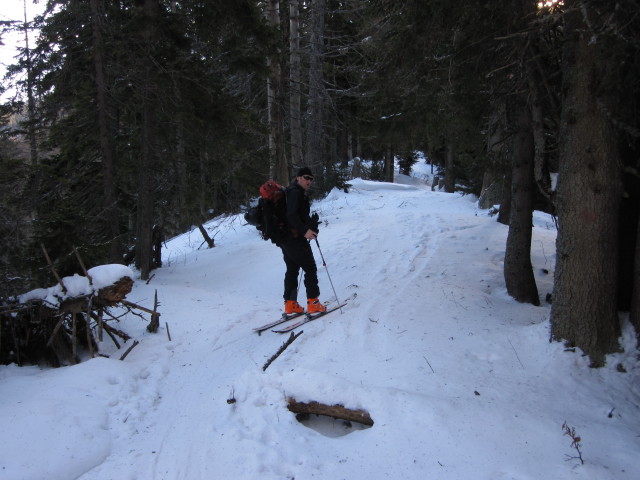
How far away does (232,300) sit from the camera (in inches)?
312

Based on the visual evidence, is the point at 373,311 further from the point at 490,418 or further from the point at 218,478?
the point at 218,478

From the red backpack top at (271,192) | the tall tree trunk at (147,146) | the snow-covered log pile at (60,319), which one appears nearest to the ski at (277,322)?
the red backpack top at (271,192)

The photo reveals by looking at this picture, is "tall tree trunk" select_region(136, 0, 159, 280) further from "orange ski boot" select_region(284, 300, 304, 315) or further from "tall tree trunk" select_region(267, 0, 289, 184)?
"orange ski boot" select_region(284, 300, 304, 315)

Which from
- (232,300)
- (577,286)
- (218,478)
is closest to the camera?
(218,478)

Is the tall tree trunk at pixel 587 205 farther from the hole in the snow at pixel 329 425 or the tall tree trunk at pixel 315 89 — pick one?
the tall tree trunk at pixel 315 89

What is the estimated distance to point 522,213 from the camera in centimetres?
674

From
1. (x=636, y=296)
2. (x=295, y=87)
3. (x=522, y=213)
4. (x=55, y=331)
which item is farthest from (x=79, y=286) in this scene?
(x=295, y=87)

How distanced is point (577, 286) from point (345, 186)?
14.2 meters

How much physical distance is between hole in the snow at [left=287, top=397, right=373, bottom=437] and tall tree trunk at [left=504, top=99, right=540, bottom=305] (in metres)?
4.12

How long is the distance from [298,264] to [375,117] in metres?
5.86

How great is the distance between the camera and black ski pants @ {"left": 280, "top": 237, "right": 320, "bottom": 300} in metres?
6.25

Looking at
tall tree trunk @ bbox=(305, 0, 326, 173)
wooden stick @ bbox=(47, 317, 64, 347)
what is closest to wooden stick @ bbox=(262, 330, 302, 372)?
wooden stick @ bbox=(47, 317, 64, 347)

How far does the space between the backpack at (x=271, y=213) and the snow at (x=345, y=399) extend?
1.49m

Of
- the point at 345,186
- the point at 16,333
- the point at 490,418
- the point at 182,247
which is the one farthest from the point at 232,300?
the point at 345,186
